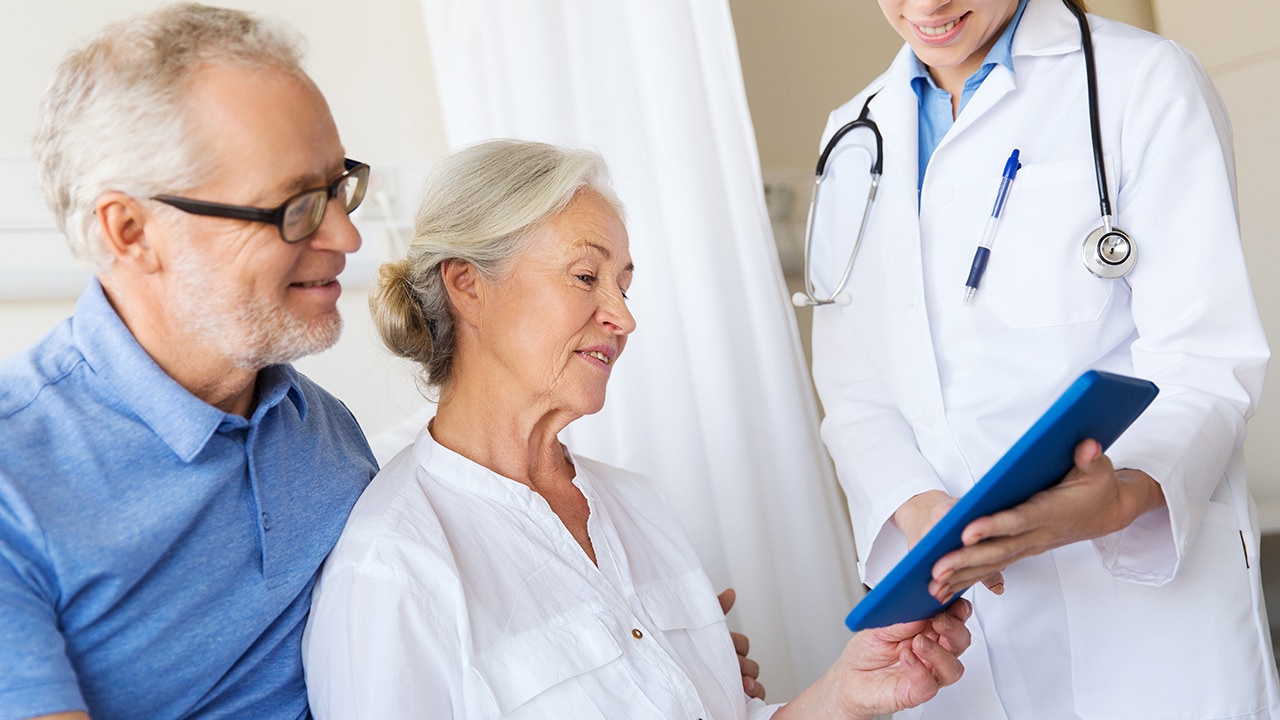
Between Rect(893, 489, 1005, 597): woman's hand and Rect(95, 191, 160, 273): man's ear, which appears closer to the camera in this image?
Rect(95, 191, 160, 273): man's ear

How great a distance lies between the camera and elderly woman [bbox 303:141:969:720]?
44.0 inches

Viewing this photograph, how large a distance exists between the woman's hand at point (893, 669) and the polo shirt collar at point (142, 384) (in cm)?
79

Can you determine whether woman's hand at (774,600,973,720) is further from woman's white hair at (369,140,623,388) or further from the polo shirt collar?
the polo shirt collar

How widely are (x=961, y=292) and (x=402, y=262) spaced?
2.36 feet

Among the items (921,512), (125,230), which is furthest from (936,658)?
(125,230)

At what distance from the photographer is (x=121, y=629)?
966 millimetres

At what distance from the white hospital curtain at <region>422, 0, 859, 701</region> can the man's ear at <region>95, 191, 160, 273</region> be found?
803 millimetres

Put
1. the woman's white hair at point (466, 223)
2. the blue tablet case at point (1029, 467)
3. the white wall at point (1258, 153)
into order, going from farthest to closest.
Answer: the white wall at point (1258, 153), the woman's white hair at point (466, 223), the blue tablet case at point (1029, 467)

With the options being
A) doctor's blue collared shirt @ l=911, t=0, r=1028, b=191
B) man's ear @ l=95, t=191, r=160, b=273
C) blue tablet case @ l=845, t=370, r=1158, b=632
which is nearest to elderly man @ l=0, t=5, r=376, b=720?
man's ear @ l=95, t=191, r=160, b=273

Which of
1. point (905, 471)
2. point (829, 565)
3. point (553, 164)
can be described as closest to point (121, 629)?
point (553, 164)

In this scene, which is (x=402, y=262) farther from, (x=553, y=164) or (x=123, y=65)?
(x=123, y=65)

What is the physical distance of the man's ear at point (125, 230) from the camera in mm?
976

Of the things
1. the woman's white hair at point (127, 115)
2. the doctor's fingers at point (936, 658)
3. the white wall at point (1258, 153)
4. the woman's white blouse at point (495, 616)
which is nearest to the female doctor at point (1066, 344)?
the doctor's fingers at point (936, 658)

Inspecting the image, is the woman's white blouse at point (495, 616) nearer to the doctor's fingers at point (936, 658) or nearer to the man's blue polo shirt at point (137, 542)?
the man's blue polo shirt at point (137, 542)
